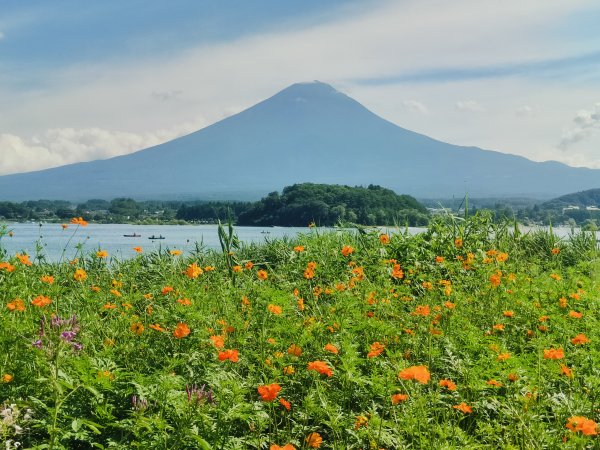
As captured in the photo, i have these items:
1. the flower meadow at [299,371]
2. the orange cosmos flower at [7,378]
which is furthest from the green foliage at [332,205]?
the orange cosmos flower at [7,378]

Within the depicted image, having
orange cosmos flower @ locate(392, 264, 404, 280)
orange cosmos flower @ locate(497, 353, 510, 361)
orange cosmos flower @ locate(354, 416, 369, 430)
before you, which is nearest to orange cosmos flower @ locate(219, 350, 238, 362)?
orange cosmos flower @ locate(354, 416, 369, 430)

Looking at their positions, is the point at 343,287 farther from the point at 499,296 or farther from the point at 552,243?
the point at 552,243

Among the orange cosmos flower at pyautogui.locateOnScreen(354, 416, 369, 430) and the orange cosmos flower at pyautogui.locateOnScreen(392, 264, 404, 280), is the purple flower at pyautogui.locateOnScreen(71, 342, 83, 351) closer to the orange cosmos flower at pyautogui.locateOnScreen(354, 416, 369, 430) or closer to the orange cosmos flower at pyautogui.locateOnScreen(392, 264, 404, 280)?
the orange cosmos flower at pyautogui.locateOnScreen(354, 416, 369, 430)

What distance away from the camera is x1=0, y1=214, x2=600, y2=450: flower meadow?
283cm

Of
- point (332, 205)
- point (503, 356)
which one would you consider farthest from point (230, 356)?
point (332, 205)

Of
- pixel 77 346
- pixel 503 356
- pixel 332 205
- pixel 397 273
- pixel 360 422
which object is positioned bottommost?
pixel 360 422

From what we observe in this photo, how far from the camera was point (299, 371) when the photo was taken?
12.0 feet

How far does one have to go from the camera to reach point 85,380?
116 inches

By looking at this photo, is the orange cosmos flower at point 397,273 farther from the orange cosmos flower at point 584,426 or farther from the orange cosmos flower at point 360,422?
the orange cosmos flower at point 584,426

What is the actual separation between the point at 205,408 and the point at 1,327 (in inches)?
66.6

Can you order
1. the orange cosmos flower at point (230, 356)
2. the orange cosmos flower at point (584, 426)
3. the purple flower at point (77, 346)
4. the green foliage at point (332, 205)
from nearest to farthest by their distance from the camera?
the orange cosmos flower at point (584, 426) → the orange cosmos flower at point (230, 356) → the purple flower at point (77, 346) → the green foliage at point (332, 205)

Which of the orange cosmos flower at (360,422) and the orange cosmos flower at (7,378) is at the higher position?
the orange cosmos flower at (7,378)

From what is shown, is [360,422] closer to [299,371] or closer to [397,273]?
[299,371]

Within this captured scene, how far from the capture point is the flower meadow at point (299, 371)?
283 cm
